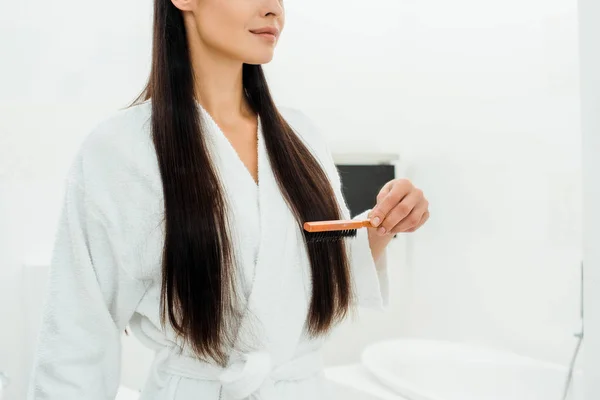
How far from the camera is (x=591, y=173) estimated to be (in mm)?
650

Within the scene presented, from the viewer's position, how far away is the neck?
0.71 m

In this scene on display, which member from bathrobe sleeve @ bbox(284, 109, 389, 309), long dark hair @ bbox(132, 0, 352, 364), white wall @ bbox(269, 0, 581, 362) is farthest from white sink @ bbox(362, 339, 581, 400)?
long dark hair @ bbox(132, 0, 352, 364)

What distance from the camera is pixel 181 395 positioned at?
64cm

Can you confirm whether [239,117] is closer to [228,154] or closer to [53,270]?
[228,154]

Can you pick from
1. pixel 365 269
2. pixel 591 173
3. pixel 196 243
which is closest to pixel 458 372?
pixel 365 269

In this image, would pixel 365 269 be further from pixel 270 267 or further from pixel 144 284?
pixel 144 284

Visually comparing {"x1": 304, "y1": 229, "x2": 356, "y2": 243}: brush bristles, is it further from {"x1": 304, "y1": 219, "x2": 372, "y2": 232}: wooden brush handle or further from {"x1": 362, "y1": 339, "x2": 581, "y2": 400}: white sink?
{"x1": 362, "y1": 339, "x2": 581, "y2": 400}: white sink

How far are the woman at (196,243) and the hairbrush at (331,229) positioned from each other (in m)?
0.01

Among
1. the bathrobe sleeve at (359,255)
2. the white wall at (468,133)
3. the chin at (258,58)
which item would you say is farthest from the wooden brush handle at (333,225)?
the white wall at (468,133)

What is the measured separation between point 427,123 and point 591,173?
0.82 meters

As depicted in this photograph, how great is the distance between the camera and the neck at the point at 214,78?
712 millimetres

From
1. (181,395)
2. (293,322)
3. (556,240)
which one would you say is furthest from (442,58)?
(181,395)

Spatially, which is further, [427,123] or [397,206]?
[427,123]

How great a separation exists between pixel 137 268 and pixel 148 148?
0.13 metres
